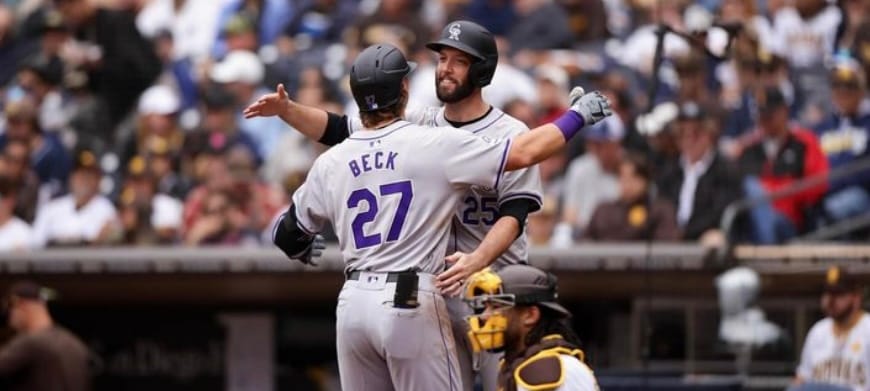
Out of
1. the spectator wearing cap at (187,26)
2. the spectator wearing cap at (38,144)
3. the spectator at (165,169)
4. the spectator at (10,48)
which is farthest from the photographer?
the spectator at (10,48)

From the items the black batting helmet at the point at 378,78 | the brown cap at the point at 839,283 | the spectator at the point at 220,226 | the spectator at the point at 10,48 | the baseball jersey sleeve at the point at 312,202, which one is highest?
the spectator at the point at 10,48

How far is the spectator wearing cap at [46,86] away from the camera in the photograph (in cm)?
1553

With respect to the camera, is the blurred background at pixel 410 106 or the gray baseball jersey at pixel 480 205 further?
the blurred background at pixel 410 106

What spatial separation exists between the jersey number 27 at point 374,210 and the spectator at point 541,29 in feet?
26.7

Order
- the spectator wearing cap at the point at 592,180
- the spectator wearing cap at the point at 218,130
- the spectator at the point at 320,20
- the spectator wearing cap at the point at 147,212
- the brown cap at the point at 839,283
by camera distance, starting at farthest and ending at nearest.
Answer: the spectator at the point at 320,20
the spectator wearing cap at the point at 218,130
the spectator wearing cap at the point at 147,212
the spectator wearing cap at the point at 592,180
the brown cap at the point at 839,283

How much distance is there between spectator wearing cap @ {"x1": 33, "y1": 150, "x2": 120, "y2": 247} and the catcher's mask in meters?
7.17

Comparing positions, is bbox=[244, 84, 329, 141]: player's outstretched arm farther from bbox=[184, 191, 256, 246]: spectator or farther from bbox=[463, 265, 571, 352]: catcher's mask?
bbox=[184, 191, 256, 246]: spectator

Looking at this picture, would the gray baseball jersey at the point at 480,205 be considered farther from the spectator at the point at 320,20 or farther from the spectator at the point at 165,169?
the spectator at the point at 320,20

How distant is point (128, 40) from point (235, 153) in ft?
8.79

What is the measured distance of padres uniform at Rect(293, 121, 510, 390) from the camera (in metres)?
6.78

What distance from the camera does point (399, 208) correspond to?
6.84 meters

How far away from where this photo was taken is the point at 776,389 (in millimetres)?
12031

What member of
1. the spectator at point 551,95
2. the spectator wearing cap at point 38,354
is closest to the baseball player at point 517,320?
the spectator wearing cap at point 38,354

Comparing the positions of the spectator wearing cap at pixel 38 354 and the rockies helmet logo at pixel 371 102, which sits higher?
the rockies helmet logo at pixel 371 102
